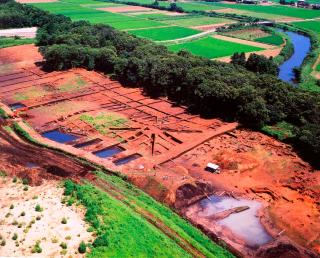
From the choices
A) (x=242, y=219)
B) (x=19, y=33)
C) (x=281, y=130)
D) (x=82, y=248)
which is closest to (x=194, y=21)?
(x=19, y=33)

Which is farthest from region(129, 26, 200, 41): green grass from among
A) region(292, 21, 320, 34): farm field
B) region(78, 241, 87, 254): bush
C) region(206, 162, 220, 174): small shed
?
region(78, 241, 87, 254): bush

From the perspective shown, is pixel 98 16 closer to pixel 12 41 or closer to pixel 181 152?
pixel 12 41

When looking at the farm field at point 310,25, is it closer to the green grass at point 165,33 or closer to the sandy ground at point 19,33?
the green grass at point 165,33

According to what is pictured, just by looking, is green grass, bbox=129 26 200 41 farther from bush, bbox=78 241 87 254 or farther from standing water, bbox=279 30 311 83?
bush, bbox=78 241 87 254

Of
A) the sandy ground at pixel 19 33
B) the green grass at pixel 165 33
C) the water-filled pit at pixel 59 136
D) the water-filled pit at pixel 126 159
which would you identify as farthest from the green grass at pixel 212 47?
the water-filled pit at pixel 126 159

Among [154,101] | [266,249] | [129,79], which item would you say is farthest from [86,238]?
[129,79]

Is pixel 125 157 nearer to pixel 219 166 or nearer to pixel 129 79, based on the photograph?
pixel 219 166
